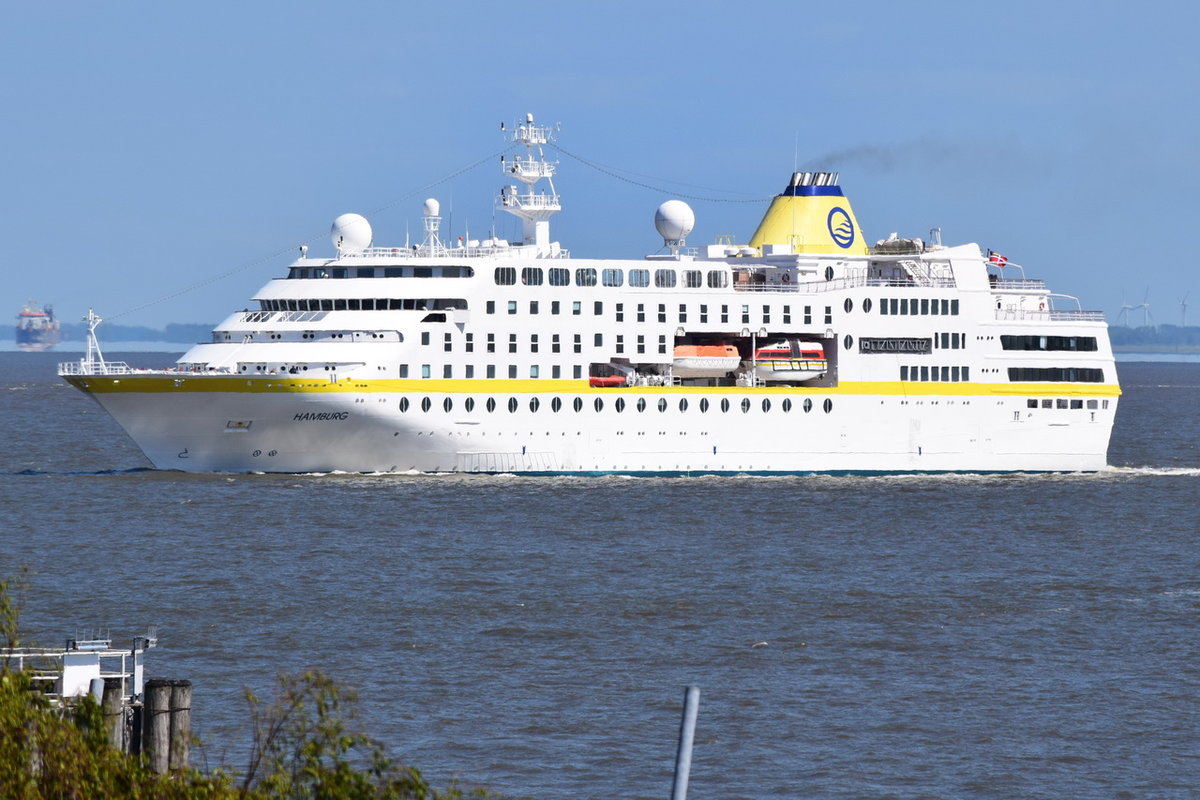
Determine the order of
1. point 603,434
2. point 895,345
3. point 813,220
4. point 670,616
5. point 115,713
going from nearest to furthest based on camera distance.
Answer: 1. point 115,713
2. point 670,616
3. point 603,434
4. point 895,345
5. point 813,220

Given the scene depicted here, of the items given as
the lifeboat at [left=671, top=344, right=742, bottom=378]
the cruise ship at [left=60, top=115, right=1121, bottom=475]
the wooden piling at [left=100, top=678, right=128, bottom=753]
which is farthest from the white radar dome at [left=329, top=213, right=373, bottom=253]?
the wooden piling at [left=100, top=678, right=128, bottom=753]

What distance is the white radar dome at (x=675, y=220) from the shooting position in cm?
5581

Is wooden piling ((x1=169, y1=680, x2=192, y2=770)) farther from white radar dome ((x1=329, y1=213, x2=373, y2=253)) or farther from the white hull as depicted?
white radar dome ((x1=329, y1=213, x2=373, y2=253))

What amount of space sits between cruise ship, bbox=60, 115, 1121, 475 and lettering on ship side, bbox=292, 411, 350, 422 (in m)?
0.08

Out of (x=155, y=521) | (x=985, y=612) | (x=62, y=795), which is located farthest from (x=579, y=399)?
(x=62, y=795)

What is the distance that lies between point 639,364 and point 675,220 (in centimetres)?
609

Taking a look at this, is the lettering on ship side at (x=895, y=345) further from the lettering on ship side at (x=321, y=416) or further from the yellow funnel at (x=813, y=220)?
the lettering on ship side at (x=321, y=416)

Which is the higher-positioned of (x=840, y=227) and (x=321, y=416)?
(x=840, y=227)

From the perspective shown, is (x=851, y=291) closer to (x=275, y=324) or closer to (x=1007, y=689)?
(x=275, y=324)

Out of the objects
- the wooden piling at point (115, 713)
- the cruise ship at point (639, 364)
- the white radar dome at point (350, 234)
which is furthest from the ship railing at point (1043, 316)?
the wooden piling at point (115, 713)

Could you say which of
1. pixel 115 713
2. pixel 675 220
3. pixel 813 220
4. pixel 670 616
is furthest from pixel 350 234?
pixel 115 713

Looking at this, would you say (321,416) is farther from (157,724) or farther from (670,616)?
(157,724)

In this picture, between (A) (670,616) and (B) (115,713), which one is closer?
(B) (115,713)

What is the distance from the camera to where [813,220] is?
56469 mm
